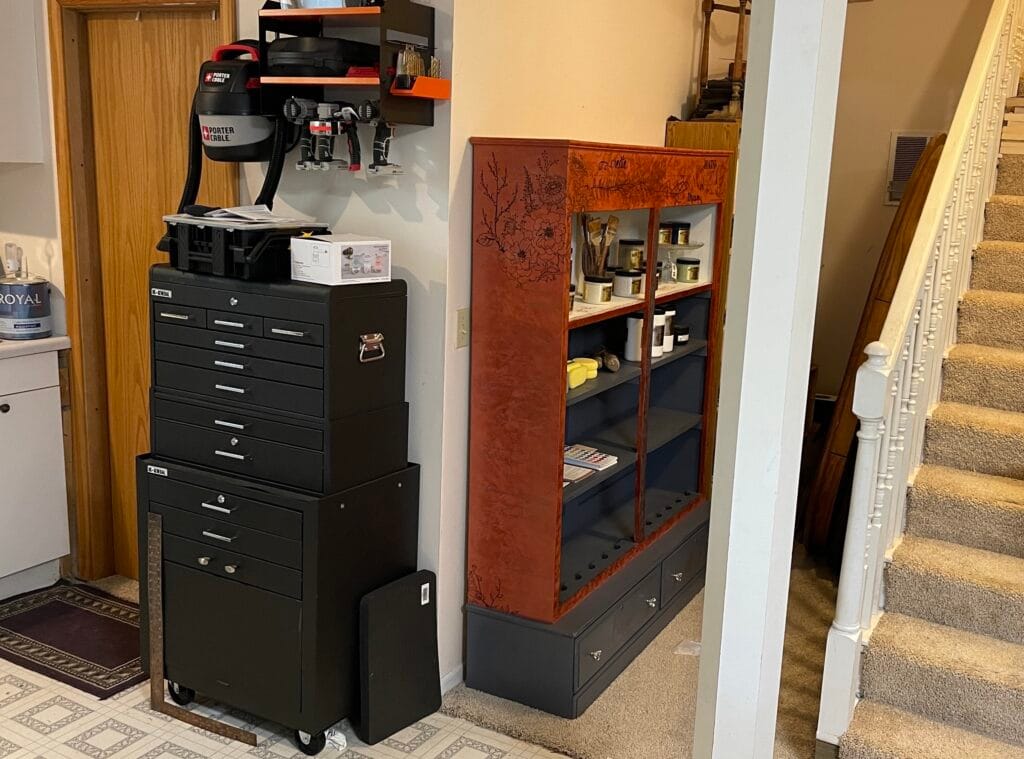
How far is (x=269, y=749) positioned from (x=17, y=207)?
7.08ft

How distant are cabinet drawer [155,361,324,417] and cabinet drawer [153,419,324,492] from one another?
10 centimetres

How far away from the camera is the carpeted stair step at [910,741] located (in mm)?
2557

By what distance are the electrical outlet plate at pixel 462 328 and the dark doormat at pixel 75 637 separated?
145cm

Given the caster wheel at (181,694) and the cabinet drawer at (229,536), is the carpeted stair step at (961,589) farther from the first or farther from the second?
the caster wheel at (181,694)

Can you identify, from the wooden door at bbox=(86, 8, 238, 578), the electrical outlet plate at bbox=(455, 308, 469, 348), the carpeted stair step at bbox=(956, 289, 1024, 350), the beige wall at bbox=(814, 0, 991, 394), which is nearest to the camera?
the electrical outlet plate at bbox=(455, 308, 469, 348)

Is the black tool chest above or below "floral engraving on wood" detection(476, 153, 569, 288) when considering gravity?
below

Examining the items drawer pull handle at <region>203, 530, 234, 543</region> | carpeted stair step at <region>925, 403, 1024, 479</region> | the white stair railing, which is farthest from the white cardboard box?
carpeted stair step at <region>925, 403, 1024, 479</region>

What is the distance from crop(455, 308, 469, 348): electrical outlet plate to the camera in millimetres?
2883

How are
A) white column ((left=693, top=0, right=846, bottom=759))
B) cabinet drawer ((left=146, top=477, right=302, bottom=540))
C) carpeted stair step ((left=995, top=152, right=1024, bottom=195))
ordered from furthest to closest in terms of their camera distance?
carpeted stair step ((left=995, top=152, right=1024, bottom=195)) → cabinet drawer ((left=146, top=477, right=302, bottom=540)) → white column ((left=693, top=0, right=846, bottom=759))

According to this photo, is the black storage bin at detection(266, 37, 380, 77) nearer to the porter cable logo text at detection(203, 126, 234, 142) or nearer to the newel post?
the porter cable logo text at detection(203, 126, 234, 142)

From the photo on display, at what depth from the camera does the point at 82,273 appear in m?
3.56

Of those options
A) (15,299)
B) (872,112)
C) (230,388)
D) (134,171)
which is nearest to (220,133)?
(230,388)

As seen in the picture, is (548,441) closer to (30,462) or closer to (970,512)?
(970,512)

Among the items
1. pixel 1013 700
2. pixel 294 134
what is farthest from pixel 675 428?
pixel 294 134
